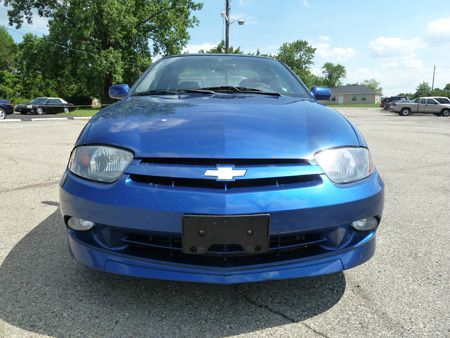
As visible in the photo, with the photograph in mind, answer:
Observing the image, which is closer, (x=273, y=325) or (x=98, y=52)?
(x=273, y=325)

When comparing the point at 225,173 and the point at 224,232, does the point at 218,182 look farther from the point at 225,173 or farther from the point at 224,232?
the point at 224,232

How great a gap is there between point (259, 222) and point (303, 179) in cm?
32

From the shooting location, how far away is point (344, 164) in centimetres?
193

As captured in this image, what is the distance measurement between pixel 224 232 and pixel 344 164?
72 cm

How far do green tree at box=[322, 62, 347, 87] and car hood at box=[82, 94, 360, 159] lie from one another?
349 feet

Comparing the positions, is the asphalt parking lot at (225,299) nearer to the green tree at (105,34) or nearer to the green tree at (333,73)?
the green tree at (105,34)

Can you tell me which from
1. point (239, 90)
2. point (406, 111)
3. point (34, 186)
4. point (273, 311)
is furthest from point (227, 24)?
point (273, 311)

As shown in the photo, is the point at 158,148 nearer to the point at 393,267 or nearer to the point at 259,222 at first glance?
the point at 259,222

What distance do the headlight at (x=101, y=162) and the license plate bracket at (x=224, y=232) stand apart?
1.43 feet

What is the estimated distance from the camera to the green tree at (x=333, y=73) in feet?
339

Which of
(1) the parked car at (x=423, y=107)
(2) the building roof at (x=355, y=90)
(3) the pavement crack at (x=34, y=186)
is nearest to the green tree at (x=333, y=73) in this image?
(2) the building roof at (x=355, y=90)

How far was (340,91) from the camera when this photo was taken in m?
92.3

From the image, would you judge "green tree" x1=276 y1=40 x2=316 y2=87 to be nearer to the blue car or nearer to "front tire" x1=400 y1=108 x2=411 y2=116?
"front tire" x1=400 y1=108 x2=411 y2=116

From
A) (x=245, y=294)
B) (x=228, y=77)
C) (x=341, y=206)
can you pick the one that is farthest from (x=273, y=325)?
(x=228, y=77)
